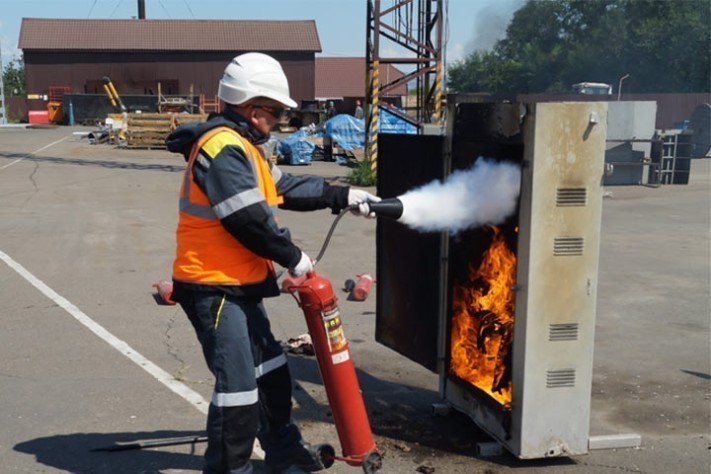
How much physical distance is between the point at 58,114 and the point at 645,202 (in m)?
46.4

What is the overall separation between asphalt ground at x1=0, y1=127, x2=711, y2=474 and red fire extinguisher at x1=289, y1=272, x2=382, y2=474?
44 centimetres

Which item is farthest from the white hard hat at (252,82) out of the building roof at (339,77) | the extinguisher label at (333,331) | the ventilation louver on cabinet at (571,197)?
the building roof at (339,77)

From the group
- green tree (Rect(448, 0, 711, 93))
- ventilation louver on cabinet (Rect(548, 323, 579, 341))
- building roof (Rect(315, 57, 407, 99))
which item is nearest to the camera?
ventilation louver on cabinet (Rect(548, 323, 579, 341))

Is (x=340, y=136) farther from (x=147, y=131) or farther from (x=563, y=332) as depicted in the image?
(x=563, y=332)

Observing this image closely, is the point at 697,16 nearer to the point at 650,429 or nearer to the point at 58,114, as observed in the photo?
the point at 58,114

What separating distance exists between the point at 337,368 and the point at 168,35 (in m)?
64.1

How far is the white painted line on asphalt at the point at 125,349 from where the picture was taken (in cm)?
554

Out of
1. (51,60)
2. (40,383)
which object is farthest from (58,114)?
(40,383)

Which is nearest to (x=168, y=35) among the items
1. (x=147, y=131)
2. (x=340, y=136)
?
(x=147, y=131)

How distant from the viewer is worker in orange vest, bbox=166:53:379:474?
3.74 meters

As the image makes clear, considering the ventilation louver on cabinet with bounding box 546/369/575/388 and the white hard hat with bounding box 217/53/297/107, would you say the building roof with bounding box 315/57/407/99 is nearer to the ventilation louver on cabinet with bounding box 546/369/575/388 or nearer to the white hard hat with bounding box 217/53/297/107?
the ventilation louver on cabinet with bounding box 546/369/575/388

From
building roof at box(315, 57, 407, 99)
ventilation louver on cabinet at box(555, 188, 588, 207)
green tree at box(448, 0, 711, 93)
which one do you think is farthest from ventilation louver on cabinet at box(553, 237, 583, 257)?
building roof at box(315, 57, 407, 99)

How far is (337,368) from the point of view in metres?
4.09

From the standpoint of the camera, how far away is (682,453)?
482 centimetres
